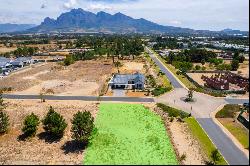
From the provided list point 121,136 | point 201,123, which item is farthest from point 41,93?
point 201,123

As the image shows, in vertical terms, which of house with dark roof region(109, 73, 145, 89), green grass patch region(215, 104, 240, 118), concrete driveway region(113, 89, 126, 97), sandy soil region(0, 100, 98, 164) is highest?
house with dark roof region(109, 73, 145, 89)

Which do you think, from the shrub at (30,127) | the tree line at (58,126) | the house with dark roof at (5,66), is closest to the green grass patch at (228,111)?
the tree line at (58,126)

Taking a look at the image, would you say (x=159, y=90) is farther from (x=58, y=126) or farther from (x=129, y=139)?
(x=58, y=126)

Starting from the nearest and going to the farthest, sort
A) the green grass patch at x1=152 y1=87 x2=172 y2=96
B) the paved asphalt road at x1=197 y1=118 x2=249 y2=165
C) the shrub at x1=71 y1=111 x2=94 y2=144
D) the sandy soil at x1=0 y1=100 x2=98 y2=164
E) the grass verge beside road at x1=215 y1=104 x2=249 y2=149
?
1. the paved asphalt road at x1=197 y1=118 x2=249 y2=165
2. the sandy soil at x1=0 y1=100 x2=98 y2=164
3. the shrub at x1=71 y1=111 x2=94 y2=144
4. the grass verge beside road at x1=215 y1=104 x2=249 y2=149
5. the green grass patch at x1=152 y1=87 x2=172 y2=96

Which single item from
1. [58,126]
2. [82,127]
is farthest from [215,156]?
[58,126]

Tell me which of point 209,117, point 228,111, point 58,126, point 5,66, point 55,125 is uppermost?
point 5,66

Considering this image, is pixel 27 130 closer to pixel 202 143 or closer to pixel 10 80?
pixel 202 143

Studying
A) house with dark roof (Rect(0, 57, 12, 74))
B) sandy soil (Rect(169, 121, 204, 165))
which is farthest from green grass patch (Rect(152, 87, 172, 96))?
house with dark roof (Rect(0, 57, 12, 74))

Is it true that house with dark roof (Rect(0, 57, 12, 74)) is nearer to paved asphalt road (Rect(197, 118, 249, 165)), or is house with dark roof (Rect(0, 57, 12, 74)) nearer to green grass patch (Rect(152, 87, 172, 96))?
green grass patch (Rect(152, 87, 172, 96))
